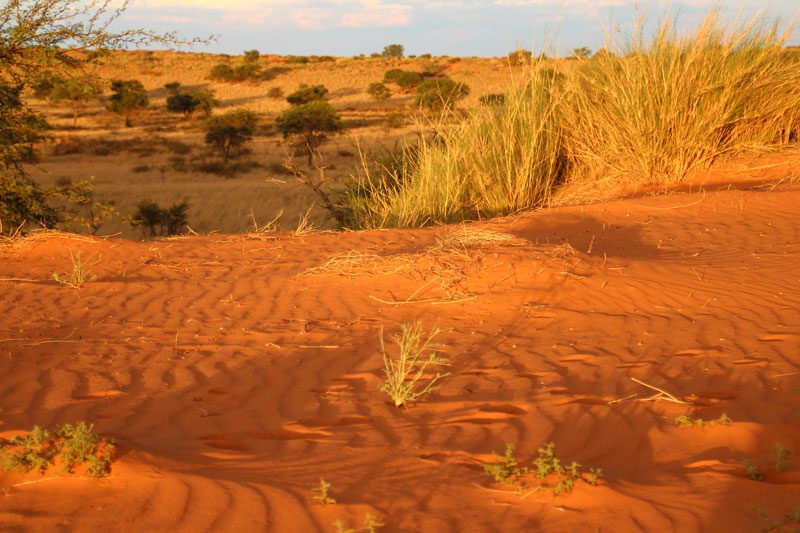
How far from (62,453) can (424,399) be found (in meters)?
1.72

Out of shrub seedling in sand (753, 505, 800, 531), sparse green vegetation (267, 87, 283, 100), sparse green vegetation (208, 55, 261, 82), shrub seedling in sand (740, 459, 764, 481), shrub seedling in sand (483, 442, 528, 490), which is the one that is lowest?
shrub seedling in sand (483, 442, 528, 490)

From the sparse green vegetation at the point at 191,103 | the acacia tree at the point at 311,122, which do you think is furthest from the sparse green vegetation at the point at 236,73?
the acacia tree at the point at 311,122

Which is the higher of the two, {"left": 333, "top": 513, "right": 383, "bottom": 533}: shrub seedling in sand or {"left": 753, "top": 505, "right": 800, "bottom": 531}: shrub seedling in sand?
{"left": 753, "top": 505, "right": 800, "bottom": 531}: shrub seedling in sand

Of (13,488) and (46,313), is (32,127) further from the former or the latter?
(13,488)

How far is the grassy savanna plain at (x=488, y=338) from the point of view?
2428mm

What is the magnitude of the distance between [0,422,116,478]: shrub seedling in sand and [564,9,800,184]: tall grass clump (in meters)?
8.38

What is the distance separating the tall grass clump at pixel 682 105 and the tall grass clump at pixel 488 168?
2.00 feet

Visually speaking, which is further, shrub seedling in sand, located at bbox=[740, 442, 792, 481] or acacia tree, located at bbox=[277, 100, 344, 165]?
acacia tree, located at bbox=[277, 100, 344, 165]

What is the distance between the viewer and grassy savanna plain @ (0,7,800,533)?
7.97 ft

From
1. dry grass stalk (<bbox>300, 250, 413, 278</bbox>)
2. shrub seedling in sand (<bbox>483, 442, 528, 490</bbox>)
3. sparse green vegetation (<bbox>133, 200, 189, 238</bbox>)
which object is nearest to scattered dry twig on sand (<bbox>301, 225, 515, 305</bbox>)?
dry grass stalk (<bbox>300, 250, 413, 278</bbox>)

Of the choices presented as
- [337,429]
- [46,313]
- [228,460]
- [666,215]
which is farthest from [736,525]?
[666,215]

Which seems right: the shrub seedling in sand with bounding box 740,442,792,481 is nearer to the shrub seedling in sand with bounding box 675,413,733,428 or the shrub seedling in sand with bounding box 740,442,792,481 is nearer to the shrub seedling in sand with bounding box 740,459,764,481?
the shrub seedling in sand with bounding box 740,459,764,481

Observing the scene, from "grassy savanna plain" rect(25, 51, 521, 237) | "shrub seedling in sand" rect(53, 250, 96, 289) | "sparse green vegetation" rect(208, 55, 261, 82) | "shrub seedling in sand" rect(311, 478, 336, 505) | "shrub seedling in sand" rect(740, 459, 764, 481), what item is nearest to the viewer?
"shrub seedling in sand" rect(311, 478, 336, 505)

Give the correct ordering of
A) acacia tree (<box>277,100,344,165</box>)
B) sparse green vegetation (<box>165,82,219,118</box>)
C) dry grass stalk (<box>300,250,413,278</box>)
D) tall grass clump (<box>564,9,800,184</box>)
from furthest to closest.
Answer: sparse green vegetation (<box>165,82,219,118</box>) → acacia tree (<box>277,100,344,165</box>) → tall grass clump (<box>564,9,800,184</box>) → dry grass stalk (<box>300,250,413,278</box>)
